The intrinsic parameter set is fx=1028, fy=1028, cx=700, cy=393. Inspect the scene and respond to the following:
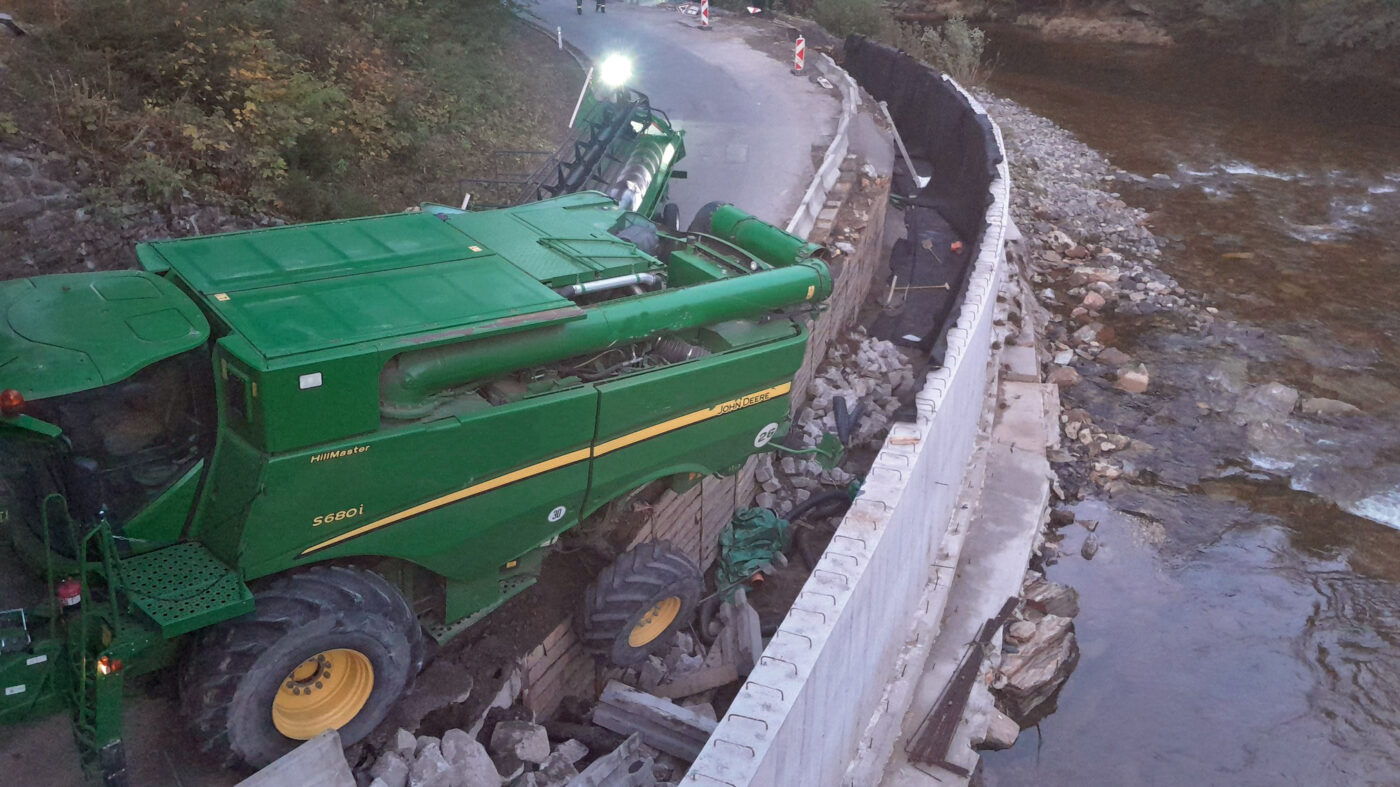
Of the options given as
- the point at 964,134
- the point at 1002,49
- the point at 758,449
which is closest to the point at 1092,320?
the point at 964,134

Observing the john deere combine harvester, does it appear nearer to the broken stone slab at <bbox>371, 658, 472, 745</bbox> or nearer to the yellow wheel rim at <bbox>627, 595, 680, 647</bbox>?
the broken stone slab at <bbox>371, 658, 472, 745</bbox>

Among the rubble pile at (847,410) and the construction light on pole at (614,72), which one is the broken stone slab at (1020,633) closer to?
the rubble pile at (847,410)

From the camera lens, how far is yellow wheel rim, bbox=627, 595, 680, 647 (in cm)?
645

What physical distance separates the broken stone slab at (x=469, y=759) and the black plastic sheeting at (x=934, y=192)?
4477 millimetres

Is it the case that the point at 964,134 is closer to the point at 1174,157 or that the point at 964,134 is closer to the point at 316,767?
the point at 1174,157

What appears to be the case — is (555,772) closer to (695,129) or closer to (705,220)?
(705,220)

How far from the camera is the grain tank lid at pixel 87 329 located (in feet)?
13.7

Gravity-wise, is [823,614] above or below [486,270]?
below

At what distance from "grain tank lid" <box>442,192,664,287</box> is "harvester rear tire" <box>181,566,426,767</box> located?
1.92 meters

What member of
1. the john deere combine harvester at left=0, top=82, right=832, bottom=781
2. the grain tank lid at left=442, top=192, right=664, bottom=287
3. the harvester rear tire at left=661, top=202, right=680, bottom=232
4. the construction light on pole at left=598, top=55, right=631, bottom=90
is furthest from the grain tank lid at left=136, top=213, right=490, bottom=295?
the construction light on pole at left=598, top=55, right=631, bottom=90

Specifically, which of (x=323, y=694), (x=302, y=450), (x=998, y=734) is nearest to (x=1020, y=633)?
(x=998, y=734)

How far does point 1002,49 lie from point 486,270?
30549 mm

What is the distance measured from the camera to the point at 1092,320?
48.2 ft

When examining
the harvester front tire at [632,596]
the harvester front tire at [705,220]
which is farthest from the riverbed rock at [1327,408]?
the harvester front tire at [632,596]
